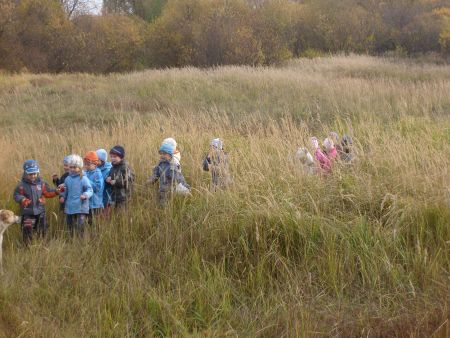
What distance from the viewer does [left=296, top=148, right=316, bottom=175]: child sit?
5430 millimetres

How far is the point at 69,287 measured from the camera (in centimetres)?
411

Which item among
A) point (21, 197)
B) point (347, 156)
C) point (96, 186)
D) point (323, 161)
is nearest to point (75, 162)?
point (96, 186)

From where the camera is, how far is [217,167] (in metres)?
5.59

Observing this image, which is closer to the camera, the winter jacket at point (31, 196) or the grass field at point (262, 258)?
the grass field at point (262, 258)

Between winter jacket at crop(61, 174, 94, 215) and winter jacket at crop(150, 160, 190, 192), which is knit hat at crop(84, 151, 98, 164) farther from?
winter jacket at crop(150, 160, 190, 192)

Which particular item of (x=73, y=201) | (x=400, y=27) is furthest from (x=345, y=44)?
(x=73, y=201)

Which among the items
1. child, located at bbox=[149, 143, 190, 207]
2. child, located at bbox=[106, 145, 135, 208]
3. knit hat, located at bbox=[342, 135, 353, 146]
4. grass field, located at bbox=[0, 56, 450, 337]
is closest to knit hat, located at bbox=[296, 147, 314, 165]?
grass field, located at bbox=[0, 56, 450, 337]

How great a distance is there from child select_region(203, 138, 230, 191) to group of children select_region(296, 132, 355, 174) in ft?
2.62

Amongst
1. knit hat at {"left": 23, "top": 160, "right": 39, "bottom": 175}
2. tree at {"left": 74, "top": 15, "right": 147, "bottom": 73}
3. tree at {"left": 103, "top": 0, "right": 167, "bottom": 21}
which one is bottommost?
knit hat at {"left": 23, "top": 160, "right": 39, "bottom": 175}

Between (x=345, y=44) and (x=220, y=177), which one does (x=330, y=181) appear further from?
(x=345, y=44)

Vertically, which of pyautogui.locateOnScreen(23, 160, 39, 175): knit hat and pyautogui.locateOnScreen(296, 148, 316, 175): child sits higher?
pyautogui.locateOnScreen(23, 160, 39, 175): knit hat

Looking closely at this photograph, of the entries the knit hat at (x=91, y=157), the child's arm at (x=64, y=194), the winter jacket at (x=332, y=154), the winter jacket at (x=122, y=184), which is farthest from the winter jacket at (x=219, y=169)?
the child's arm at (x=64, y=194)

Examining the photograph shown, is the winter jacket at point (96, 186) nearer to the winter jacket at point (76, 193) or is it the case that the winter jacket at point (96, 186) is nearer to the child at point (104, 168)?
the child at point (104, 168)

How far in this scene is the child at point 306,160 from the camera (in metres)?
5.43
